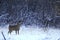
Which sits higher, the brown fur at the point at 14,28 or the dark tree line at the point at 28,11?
the dark tree line at the point at 28,11

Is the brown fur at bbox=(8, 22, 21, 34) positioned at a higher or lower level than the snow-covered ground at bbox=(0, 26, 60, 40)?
higher

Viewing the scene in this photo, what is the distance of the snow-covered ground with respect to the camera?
1056 centimetres

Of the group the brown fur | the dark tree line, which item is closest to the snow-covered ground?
the brown fur

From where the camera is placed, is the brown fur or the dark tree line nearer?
the brown fur

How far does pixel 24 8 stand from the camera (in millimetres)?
14078

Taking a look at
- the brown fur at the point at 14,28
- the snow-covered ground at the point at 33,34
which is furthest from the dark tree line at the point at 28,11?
the brown fur at the point at 14,28

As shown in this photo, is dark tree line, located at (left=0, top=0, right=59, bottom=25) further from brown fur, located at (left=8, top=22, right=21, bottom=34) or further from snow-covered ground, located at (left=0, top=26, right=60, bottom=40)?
brown fur, located at (left=8, top=22, right=21, bottom=34)

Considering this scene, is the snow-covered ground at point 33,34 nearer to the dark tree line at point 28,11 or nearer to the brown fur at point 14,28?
the brown fur at point 14,28

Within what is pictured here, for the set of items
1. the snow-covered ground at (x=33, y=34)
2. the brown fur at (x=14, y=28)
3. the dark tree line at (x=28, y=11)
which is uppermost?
the dark tree line at (x=28, y=11)

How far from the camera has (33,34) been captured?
11.3m

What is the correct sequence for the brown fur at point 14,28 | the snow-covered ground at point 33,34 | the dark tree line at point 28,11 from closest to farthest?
the snow-covered ground at point 33,34, the brown fur at point 14,28, the dark tree line at point 28,11

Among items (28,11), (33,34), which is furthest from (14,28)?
(28,11)

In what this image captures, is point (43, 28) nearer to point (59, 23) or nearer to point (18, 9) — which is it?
point (59, 23)

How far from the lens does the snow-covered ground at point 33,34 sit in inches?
416
